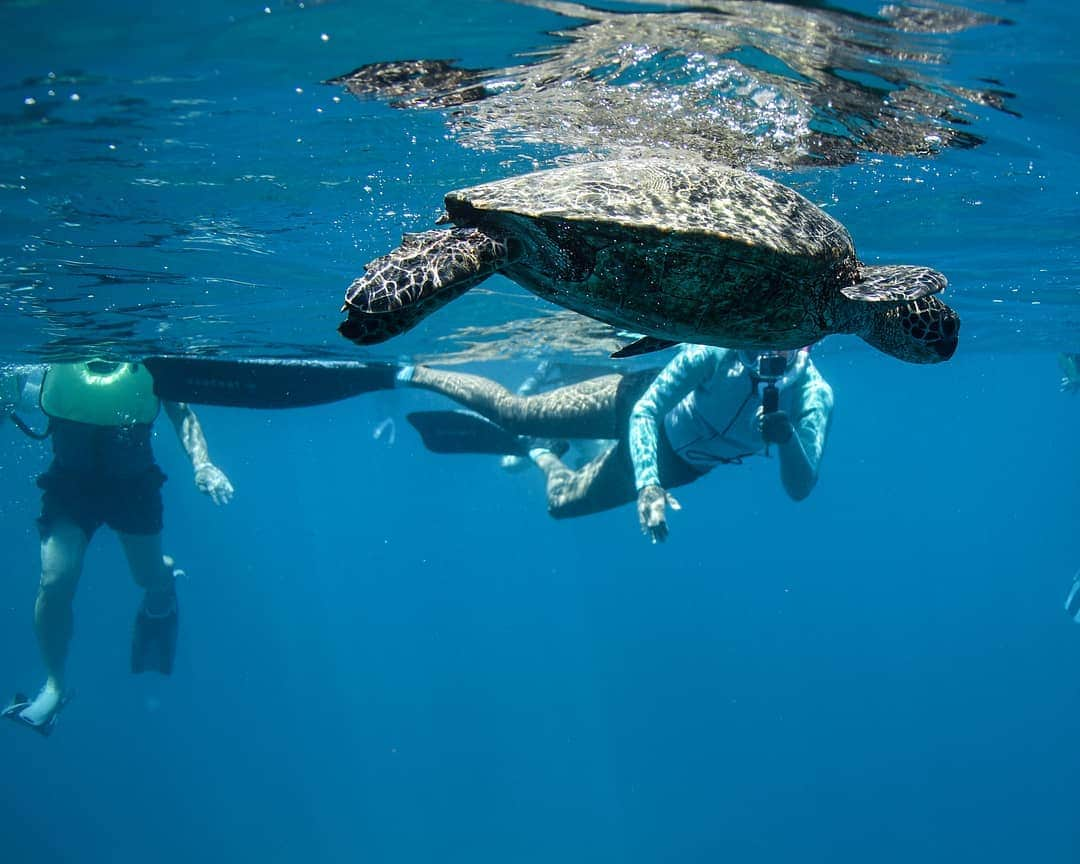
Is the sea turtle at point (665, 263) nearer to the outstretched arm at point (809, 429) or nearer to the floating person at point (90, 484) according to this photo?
the outstretched arm at point (809, 429)

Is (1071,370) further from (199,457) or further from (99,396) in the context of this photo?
(99,396)

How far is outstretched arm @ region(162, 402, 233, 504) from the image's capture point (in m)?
11.3

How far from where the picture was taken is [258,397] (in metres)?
12.0

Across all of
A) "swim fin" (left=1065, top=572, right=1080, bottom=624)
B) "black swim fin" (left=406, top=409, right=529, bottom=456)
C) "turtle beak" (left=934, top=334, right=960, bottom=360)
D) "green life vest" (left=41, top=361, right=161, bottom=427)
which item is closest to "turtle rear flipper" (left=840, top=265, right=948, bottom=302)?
"turtle beak" (left=934, top=334, right=960, bottom=360)

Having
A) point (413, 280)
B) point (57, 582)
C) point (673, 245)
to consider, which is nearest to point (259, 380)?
point (57, 582)

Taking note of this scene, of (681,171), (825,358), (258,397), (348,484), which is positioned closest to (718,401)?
(681,171)

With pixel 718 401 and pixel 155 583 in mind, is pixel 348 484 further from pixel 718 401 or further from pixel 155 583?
pixel 718 401

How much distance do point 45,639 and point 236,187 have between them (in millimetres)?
7608

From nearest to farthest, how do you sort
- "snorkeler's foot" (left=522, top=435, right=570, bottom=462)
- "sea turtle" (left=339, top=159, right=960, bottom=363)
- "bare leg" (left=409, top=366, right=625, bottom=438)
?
"sea turtle" (left=339, top=159, right=960, bottom=363)
"bare leg" (left=409, top=366, right=625, bottom=438)
"snorkeler's foot" (left=522, top=435, right=570, bottom=462)

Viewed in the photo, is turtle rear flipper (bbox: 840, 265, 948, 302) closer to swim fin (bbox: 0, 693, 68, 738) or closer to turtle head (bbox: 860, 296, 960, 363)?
turtle head (bbox: 860, 296, 960, 363)

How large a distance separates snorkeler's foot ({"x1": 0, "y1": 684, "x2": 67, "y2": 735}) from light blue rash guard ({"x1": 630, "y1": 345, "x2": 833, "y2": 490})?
9.97 meters

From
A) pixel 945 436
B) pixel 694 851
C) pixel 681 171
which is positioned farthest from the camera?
pixel 945 436

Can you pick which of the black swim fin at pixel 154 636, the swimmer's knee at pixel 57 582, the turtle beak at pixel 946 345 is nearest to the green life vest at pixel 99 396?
the swimmer's knee at pixel 57 582

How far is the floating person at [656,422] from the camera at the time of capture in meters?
8.03
